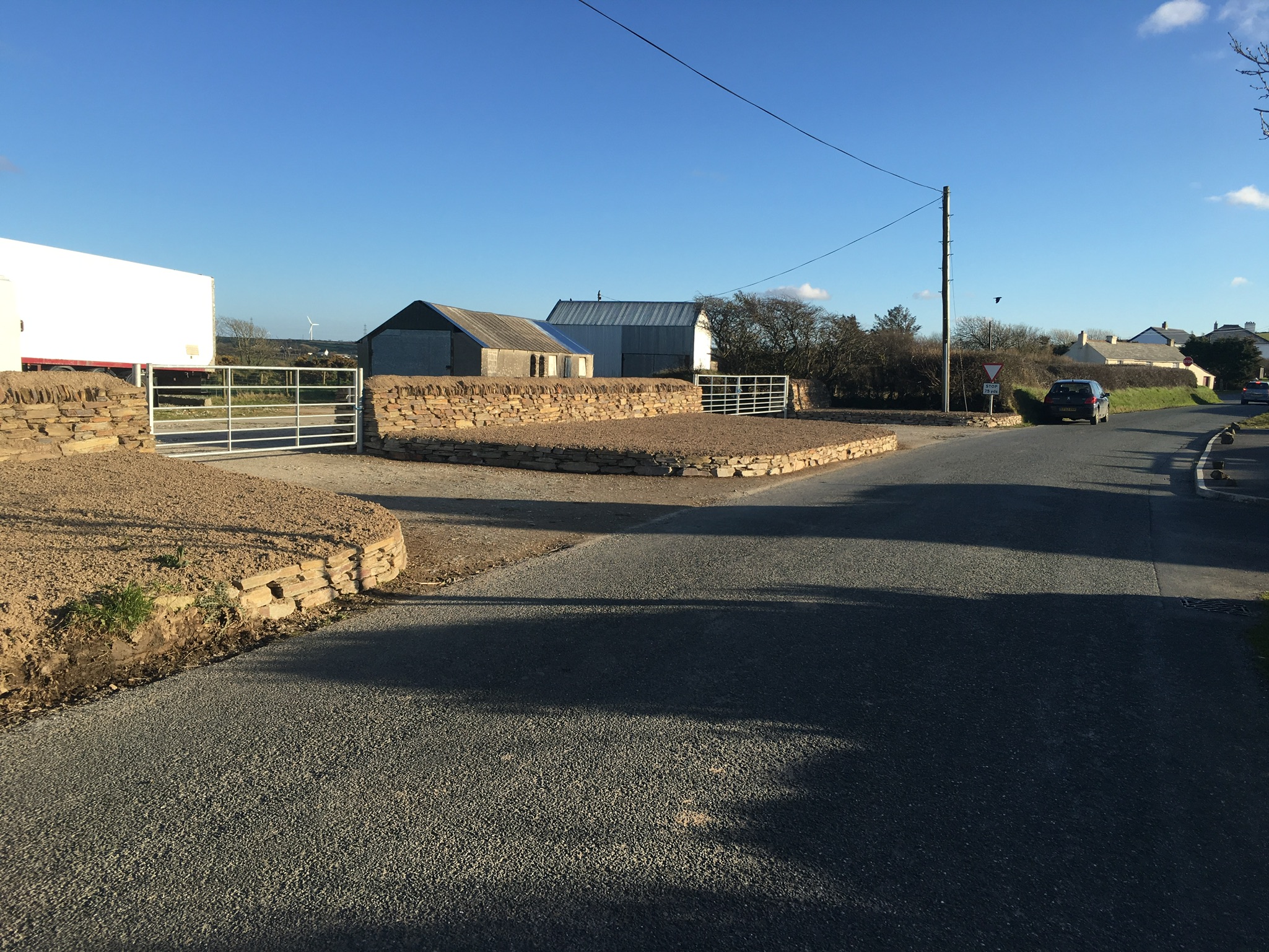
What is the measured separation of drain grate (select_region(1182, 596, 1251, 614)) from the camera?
261 inches

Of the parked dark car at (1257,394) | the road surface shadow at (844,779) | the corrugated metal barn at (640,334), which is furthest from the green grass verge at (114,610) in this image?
the parked dark car at (1257,394)

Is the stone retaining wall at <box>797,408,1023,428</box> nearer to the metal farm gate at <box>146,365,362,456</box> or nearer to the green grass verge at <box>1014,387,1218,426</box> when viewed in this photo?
the green grass verge at <box>1014,387,1218,426</box>

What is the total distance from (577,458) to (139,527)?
8278 millimetres

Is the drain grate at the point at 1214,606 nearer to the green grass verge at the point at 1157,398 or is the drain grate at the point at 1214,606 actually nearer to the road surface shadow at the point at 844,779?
the road surface shadow at the point at 844,779

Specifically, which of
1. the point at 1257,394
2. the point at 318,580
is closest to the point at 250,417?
the point at 318,580

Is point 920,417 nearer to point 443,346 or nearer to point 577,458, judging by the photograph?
point 443,346

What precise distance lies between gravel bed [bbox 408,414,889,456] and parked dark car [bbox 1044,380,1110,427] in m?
12.9

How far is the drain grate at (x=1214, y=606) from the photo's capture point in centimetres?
662

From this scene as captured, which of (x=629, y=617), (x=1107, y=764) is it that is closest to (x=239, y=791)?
(x=629, y=617)

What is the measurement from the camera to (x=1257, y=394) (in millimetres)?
51656

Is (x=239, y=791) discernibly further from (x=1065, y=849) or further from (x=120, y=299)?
(x=120, y=299)

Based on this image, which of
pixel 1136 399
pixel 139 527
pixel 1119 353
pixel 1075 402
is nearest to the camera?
pixel 139 527

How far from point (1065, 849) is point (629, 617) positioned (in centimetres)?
331

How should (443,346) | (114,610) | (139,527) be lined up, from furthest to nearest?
1. (443,346)
2. (139,527)
3. (114,610)
